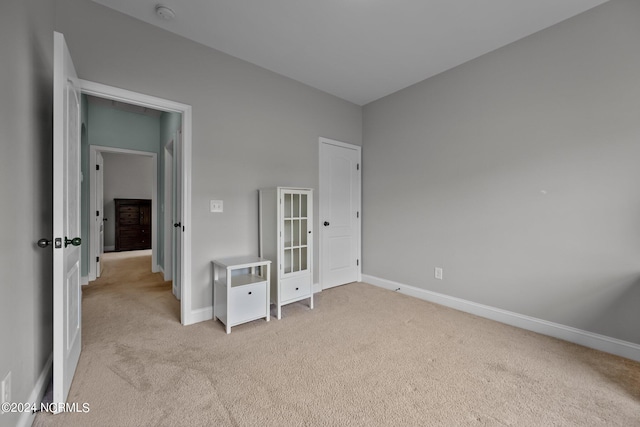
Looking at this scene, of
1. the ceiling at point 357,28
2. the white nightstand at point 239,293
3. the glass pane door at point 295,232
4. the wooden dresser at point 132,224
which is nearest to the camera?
the ceiling at point 357,28

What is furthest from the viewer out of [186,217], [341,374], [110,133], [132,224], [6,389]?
[132,224]

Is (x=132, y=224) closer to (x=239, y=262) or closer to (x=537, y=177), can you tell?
(x=239, y=262)

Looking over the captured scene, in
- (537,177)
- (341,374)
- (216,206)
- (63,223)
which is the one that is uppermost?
(537,177)

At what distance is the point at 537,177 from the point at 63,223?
3.45m

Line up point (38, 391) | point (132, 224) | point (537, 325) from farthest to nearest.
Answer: point (132, 224) < point (537, 325) < point (38, 391)

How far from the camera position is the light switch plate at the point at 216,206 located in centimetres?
271

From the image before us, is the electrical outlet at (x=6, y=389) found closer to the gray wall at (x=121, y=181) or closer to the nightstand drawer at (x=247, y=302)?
the nightstand drawer at (x=247, y=302)

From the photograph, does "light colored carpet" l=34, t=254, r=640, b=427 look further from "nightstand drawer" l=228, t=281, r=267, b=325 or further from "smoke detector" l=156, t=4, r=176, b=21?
"smoke detector" l=156, t=4, r=176, b=21

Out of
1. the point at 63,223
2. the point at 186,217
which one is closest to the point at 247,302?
the point at 186,217

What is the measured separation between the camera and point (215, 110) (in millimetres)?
2730

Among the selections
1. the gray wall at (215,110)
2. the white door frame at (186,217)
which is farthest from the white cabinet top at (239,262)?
the white door frame at (186,217)

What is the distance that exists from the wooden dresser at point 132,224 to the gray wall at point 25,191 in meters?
5.82

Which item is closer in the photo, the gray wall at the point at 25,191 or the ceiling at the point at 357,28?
the gray wall at the point at 25,191

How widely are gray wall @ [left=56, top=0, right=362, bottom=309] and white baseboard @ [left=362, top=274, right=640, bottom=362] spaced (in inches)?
78.6
